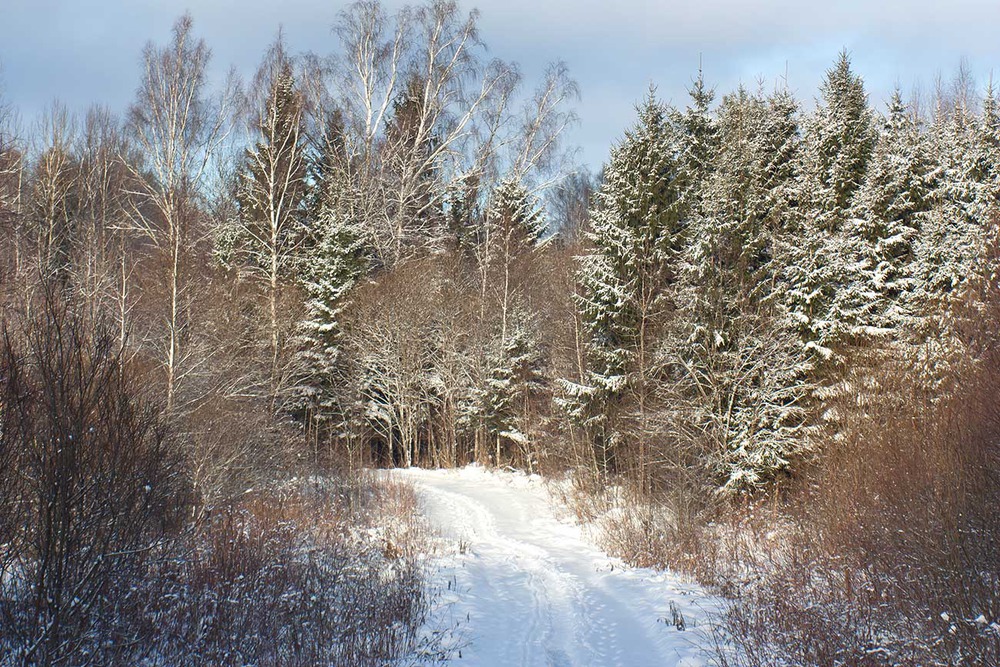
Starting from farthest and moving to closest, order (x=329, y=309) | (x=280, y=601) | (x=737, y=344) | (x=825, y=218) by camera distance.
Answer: (x=329, y=309), (x=825, y=218), (x=737, y=344), (x=280, y=601)

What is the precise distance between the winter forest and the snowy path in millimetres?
458

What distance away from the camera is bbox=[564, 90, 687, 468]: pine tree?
→ 17719mm

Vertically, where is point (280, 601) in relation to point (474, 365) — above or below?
below

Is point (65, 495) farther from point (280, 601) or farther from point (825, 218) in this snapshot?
point (825, 218)

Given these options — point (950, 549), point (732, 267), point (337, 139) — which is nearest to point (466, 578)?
point (950, 549)

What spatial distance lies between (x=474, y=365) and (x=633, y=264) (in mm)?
12164

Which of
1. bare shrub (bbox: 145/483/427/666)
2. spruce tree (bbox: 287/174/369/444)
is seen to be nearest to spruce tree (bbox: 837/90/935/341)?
bare shrub (bbox: 145/483/427/666)

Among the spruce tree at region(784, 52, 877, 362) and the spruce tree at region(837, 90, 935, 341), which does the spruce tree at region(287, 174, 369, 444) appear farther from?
the spruce tree at region(837, 90, 935, 341)

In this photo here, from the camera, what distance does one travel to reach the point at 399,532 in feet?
45.0

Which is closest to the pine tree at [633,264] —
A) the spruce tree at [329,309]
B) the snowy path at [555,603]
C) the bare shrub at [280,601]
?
the snowy path at [555,603]

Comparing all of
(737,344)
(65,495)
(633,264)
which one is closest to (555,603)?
(65,495)

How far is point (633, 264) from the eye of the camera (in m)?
17.8

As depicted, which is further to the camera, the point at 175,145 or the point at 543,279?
the point at 543,279

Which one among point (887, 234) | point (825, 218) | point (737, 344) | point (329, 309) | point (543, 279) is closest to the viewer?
point (737, 344)
